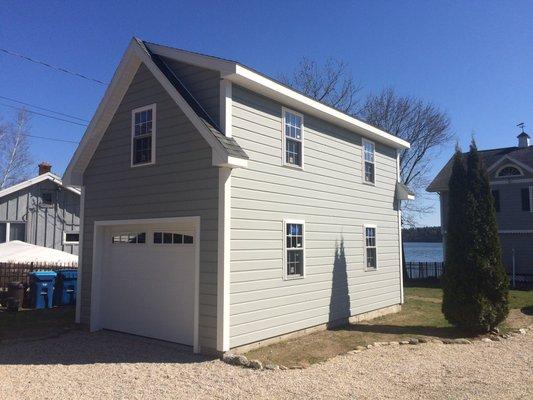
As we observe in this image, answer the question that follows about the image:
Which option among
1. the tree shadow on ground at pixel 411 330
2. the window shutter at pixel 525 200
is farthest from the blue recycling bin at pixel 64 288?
the window shutter at pixel 525 200

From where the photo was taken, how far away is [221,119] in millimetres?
8898

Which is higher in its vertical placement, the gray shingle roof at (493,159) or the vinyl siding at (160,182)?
the gray shingle roof at (493,159)

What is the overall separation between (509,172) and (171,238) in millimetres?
21857

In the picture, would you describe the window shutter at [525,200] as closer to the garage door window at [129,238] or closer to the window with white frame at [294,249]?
the window with white frame at [294,249]

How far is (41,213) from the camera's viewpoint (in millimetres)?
20531

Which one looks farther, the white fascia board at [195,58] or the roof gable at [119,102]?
the white fascia board at [195,58]

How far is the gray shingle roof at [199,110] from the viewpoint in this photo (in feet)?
27.9

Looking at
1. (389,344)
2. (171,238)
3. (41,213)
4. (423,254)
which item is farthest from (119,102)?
(423,254)

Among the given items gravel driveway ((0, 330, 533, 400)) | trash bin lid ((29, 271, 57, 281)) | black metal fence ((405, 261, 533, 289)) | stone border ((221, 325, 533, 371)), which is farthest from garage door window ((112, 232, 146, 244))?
black metal fence ((405, 261, 533, 289))

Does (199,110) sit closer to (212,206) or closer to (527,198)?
(212,206)

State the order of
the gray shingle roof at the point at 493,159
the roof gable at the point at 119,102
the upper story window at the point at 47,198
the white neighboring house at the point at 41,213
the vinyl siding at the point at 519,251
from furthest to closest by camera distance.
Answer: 1. the gray shingle roof at the point at 493,159
2. the vinyl siding at the point at 519,251
3. the upper story window at the point at 47,198
4. the white neighboring house at the point at 41,213
5. the roof gable at the point at 119,102

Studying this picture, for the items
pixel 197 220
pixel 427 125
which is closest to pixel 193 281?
pixel 197 220

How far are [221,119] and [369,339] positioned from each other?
5.67 metres

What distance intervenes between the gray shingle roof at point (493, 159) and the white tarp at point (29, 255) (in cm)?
1996
